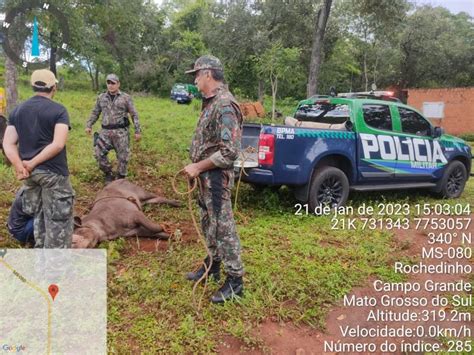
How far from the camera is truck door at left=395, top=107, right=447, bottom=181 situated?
6.91 meters

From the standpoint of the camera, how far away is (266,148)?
573 cm

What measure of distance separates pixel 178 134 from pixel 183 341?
939 cm

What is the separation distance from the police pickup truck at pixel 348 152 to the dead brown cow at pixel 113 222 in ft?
4.69

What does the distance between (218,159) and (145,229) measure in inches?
81.4

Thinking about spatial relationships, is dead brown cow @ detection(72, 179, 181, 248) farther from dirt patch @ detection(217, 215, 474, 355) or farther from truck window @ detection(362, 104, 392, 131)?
truck window @ detection(362, 104, 392, 131)

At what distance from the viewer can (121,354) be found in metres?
3.06

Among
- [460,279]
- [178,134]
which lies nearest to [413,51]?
[178,134]

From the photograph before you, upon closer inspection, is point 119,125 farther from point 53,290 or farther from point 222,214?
point 222,214

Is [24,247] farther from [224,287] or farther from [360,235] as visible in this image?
[360,235]

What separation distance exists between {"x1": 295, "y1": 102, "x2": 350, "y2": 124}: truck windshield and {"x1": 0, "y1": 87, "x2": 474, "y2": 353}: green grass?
4.01 ft

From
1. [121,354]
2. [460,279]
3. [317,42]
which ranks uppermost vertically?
[317,42]

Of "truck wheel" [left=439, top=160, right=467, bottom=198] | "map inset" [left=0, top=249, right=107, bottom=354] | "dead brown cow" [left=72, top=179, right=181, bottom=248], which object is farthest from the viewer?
"truck wheel" [left=439, top=160, right=467, bottom=198]

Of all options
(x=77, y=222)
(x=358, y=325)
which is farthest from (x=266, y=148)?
(x=358, y=325)

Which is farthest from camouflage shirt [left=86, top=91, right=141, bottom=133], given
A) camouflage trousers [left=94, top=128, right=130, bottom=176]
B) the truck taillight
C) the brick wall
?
the brick wall
